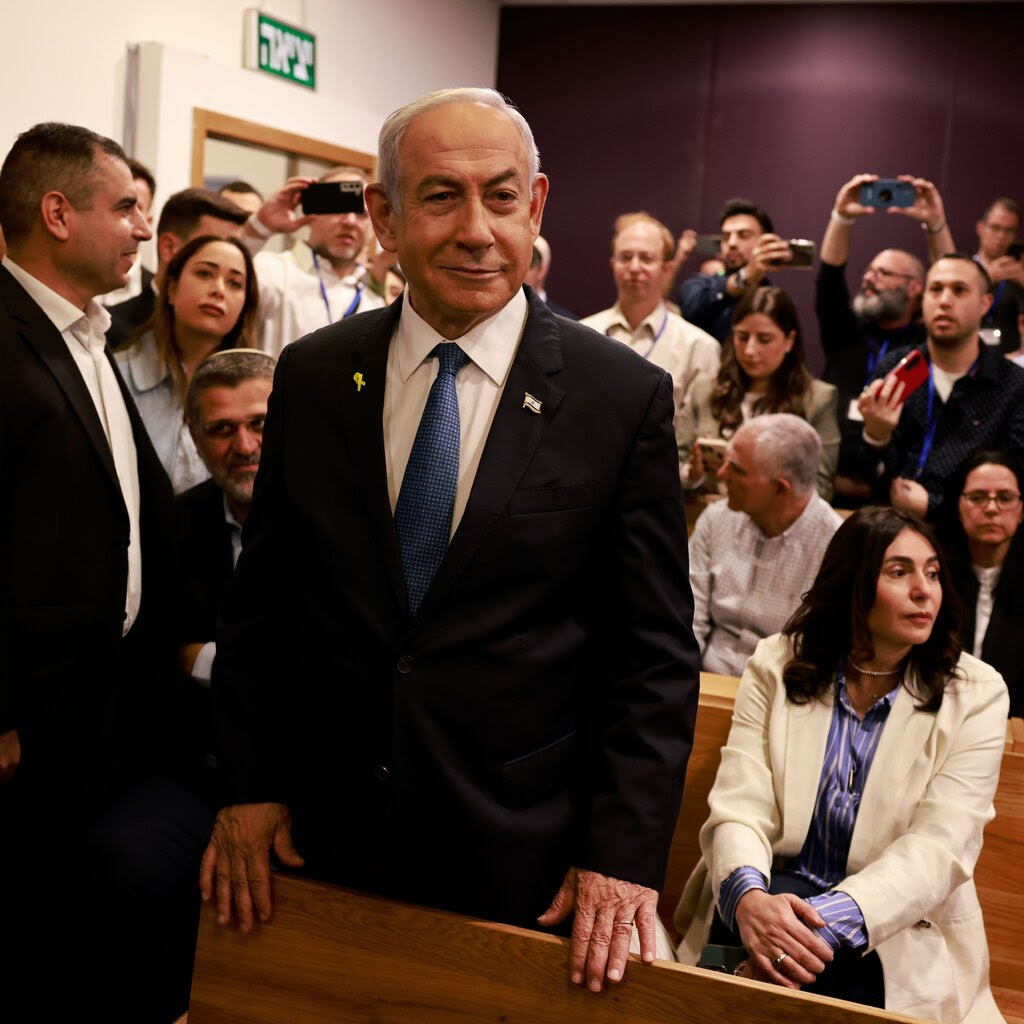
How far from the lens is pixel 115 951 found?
1956mm

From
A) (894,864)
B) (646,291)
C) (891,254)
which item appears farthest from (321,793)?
(891,254)

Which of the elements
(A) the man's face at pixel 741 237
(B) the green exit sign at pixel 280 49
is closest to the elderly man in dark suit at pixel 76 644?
(B) the green exit sign at pixel 280 49

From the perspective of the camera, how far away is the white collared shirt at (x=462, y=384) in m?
1.30

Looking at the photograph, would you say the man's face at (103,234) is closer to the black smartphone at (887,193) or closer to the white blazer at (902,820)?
the white blazer at (902,820)

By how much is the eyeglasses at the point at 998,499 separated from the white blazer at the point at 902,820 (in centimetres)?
117

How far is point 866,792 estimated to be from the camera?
2.16 metres

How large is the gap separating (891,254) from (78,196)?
356 centimetres

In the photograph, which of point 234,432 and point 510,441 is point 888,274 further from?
point 510,441

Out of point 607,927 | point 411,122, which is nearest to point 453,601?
point 607,927

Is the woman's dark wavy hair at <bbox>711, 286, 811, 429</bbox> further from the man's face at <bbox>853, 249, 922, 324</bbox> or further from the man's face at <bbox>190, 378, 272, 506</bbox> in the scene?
the man's face at <bbox>190, 378, 272, 506</bbox>

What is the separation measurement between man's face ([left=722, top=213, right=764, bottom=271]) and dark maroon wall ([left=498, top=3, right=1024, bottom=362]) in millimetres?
2179

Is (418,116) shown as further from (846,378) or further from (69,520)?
(846,378)

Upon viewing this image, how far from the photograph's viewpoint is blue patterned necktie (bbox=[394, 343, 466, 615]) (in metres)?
1.27

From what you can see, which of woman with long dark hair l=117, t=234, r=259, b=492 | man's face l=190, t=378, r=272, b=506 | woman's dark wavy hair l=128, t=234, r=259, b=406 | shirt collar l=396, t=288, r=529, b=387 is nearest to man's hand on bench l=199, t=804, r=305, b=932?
shirt collar l=396, t=288, r=529, b=387
